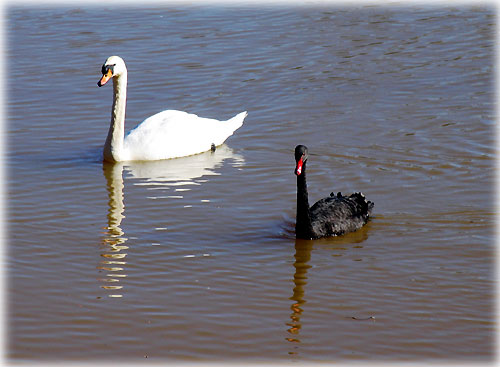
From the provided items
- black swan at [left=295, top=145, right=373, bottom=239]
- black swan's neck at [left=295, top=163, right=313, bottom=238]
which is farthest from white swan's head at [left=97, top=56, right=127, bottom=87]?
black swan's neck at [left=295, top=163, right=313, bottom=238]

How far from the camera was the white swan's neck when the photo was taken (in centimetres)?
1099

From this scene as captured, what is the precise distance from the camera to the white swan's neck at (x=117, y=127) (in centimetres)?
1099

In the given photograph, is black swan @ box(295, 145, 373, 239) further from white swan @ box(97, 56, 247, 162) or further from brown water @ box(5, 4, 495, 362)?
white swan @ box(97, 56, 247, 162)

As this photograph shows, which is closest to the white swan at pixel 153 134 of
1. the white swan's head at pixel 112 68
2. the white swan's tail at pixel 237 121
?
the white swan's head at pixel 112 68

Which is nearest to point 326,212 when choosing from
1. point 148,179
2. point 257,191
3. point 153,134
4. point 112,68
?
point 257,191

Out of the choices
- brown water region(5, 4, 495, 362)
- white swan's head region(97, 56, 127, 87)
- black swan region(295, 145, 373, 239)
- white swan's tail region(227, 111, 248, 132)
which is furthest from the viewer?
white swan's tail region(227, 111, 248, 132)

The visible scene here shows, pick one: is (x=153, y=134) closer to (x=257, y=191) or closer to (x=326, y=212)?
(x=257, y=191)

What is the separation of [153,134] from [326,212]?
3188 mm

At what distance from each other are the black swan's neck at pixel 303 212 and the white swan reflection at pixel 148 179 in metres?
1.57

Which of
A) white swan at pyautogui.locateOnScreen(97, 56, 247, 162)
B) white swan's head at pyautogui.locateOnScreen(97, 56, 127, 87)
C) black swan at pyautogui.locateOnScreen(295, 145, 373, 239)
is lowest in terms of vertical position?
black swan at pyautogui.locateOnScreen(295, 145, 373, 239)

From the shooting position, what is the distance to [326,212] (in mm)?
8641

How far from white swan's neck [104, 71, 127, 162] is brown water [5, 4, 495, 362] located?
7.8 inches

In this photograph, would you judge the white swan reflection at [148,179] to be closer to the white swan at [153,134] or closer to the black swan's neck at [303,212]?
the white swan at [153,134]

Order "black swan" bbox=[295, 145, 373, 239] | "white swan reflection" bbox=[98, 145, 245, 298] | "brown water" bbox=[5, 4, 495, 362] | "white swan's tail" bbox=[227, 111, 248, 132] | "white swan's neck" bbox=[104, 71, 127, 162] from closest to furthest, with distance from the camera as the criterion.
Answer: "brown water" bbox=[5, 4, 495, 362] < "white swan reflection" bbox=[98, 145, 245, 298] < "black swan" bbox=[295, 145, 373, 239] < "white swan's neck" bbox=[104, 71, 127, 162] < "white swan's tail" bbox=[227, 111, 248, 132]
